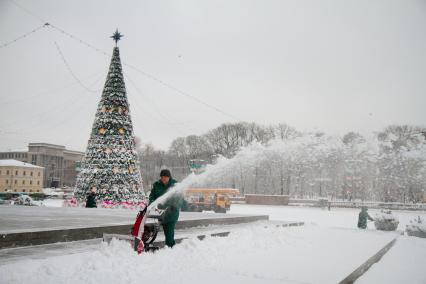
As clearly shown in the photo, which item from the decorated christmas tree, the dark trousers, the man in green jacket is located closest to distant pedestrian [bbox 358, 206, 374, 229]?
the decorated christmas tree

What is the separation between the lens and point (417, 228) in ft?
58.3

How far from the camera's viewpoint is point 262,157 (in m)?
68.7

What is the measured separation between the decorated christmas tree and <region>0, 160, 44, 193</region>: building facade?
268 feet

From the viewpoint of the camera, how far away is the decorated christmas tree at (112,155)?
74.6ft

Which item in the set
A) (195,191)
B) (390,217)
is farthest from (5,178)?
(390,217)

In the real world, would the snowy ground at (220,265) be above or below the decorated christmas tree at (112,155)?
below

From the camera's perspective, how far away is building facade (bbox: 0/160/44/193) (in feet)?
320

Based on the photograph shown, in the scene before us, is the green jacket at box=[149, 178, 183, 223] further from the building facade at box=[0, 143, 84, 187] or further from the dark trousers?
the building facade at box=[0, 143, 84, 187]

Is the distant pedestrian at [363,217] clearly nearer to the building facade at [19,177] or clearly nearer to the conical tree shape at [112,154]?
the conical tree shape at [112,154]

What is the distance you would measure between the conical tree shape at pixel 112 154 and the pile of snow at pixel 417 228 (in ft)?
47.4

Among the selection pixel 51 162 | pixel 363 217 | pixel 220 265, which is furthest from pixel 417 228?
pixel 51 162

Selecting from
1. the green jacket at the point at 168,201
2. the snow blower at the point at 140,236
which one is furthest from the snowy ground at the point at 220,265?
the green jacket at the point at 168,201

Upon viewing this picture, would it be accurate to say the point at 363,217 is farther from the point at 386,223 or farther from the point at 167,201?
the point at 167,201

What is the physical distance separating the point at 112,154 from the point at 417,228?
1627 centimetres
